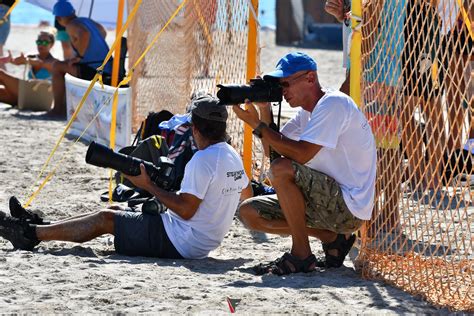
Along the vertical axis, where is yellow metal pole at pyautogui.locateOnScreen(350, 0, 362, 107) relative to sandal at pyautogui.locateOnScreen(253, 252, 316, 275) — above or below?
above

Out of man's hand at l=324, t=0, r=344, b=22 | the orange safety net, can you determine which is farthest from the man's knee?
man's hand at l=324, t=0, r=344, b=22

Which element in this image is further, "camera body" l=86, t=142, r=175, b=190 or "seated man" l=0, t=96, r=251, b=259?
"camera body" l=86, t=142, r=175, b=190

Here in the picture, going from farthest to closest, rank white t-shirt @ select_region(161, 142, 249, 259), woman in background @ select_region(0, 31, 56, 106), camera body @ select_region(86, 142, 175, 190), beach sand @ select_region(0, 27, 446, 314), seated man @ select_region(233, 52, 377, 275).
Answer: woman in background @ select_region(0, 31, 56, 106) < camera body @ select_region(86, 142, 175, 190) < white t-shirt @ select_region(161, 142, 249, 259) < seated man @ select_region(233, 52, 377, 275) < beach sand @ select_region(0, 27, 446, 314)

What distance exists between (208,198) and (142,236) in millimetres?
411

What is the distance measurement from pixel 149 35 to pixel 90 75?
3.23 feet

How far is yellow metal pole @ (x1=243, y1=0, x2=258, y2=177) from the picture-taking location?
270 inches

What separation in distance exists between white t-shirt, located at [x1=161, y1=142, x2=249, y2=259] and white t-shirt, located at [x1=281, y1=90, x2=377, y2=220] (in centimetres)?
42

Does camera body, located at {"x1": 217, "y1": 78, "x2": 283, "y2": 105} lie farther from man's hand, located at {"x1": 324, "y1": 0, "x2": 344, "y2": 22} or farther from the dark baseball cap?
man's hand, located at {"x1": 324, "y1": 0, "x2": 344, "y2": 22}

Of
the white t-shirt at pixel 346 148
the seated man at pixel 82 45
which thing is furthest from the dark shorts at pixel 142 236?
the seated man at pixel 82 45

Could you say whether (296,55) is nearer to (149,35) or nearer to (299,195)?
(299,195)

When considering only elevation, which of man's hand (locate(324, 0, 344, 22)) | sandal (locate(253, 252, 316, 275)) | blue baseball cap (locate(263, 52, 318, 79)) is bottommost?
sandal (locate(253, 252, 316, 275))

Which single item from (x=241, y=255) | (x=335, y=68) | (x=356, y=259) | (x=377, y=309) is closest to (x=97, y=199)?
(x=241, y=255)

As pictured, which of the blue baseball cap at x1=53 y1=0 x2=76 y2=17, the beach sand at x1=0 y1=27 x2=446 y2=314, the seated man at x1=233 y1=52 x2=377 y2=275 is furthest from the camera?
the blue baseball cap at x1=53 y1=0 x2=76 y2=17

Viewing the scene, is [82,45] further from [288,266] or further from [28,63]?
[288,266]
